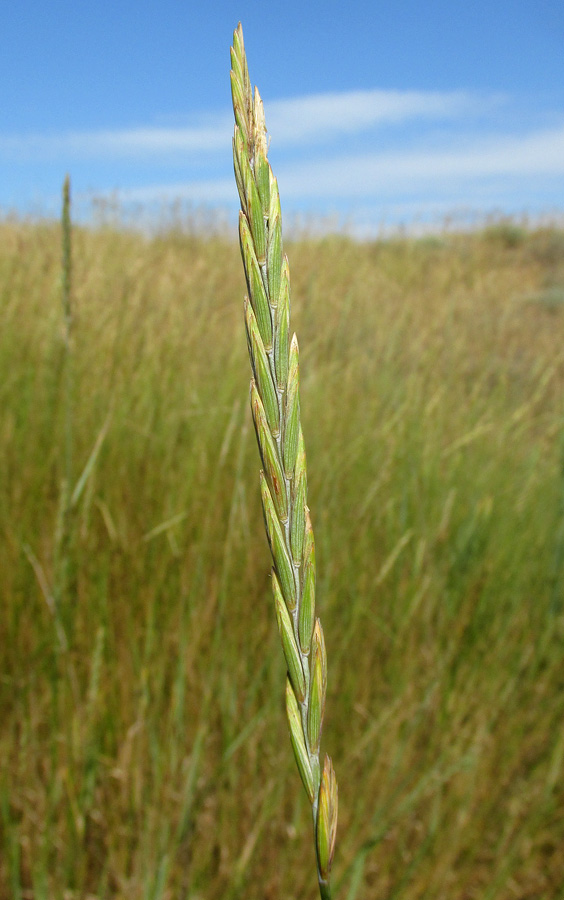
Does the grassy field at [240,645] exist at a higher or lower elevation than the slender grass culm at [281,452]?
lower

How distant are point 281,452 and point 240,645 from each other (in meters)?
1.18

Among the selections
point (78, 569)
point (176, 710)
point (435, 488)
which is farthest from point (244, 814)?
point (435, 488)

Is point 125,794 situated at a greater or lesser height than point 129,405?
lesser

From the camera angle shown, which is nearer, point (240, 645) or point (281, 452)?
point (281, 452)

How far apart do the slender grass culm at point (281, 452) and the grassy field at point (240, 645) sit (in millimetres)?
512

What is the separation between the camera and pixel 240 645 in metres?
1.37

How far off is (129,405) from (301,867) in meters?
1.20

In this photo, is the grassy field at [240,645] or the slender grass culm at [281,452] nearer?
the slender grass culm at [281,452]

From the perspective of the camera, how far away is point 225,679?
3.92 feet

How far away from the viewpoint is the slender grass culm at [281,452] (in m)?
0.27

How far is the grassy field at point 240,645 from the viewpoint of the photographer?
3.54 feet

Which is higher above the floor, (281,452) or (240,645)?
(281,452)

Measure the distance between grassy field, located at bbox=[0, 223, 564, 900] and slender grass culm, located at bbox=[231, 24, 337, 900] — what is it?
20.2 inches

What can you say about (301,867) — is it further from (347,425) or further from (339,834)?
→ (347,425)
